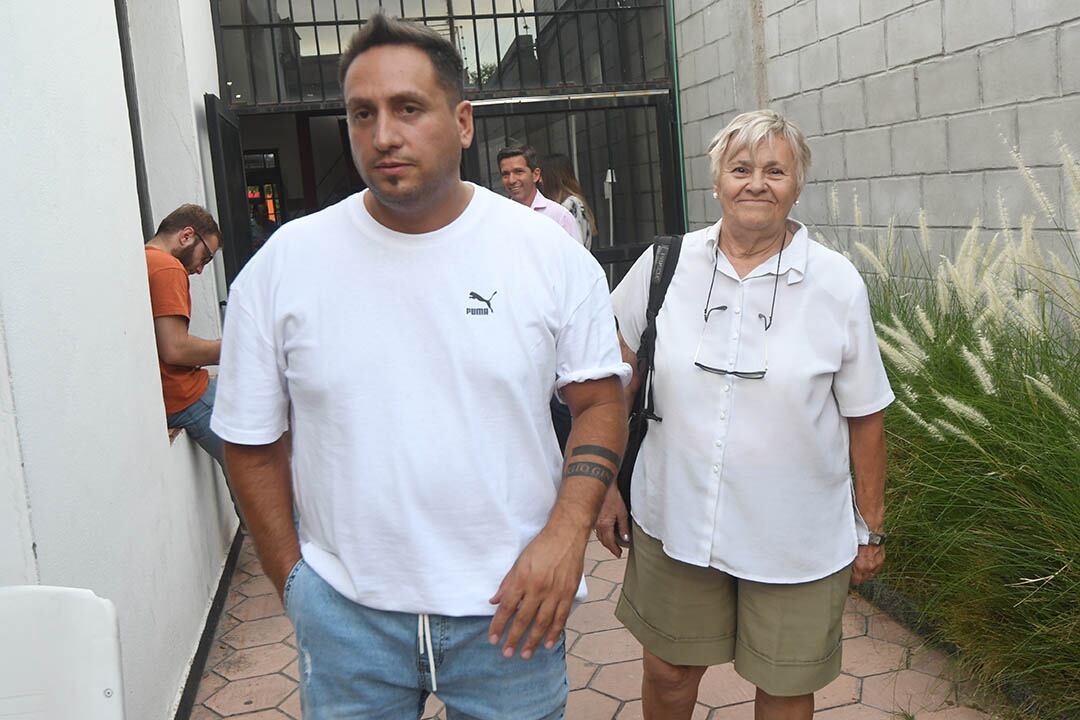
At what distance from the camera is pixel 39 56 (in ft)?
9.09

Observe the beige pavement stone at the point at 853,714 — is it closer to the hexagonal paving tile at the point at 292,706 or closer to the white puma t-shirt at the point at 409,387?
the hexagonal paving tile at the point at 292,706

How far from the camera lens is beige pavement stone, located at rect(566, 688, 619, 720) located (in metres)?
3.67

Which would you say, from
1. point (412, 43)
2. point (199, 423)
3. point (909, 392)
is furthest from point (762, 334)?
point (199, 423)

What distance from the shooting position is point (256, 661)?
14.4ft

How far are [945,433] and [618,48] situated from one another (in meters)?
6.37

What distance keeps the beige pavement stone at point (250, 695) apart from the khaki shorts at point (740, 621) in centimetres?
181

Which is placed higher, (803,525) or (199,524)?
(803,525)

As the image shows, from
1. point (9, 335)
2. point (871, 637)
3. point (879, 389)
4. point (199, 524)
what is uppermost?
point (9, 335)

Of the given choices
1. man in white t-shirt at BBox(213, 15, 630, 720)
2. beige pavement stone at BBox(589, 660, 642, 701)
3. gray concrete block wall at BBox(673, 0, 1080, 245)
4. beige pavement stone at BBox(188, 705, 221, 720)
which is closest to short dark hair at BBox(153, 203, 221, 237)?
beige pavement stone at BBox(188, 705, 221, 720)

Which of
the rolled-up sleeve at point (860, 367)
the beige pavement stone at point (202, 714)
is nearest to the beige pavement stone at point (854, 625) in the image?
the rolled-up sleeve at point (860, 367)

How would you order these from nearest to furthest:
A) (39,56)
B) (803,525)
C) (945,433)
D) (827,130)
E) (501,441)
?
(501,441) → (803,525) → (39,56) → (945,433) → (827,130)

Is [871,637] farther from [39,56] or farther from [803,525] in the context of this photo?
[39,56]

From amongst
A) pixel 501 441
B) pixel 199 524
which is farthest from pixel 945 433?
pixel 199 524

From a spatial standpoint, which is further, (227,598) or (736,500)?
(227,598)
